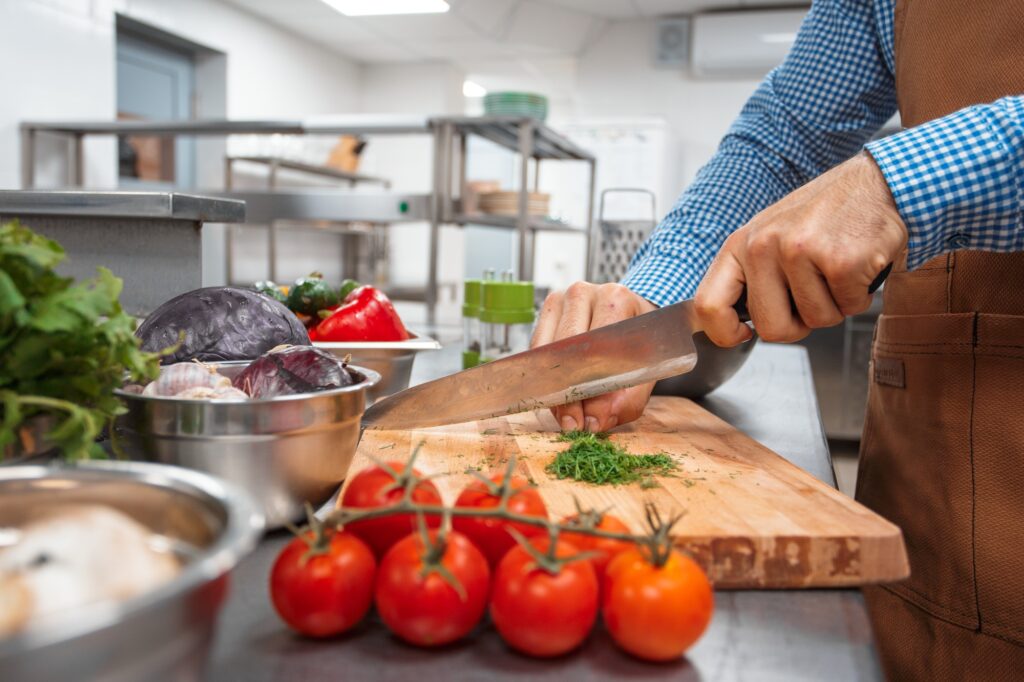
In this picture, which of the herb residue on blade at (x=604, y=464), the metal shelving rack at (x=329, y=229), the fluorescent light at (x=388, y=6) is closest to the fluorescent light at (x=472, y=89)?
the metal shelving rack at (x=329, y=229)

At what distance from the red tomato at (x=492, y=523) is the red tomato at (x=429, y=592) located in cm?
6

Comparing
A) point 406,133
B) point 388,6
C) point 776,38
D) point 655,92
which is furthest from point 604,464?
point 655,92

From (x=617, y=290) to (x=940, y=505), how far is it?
1.78 feet

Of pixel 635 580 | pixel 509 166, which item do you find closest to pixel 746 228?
pixel 635 580

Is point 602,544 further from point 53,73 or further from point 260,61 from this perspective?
point 260,61

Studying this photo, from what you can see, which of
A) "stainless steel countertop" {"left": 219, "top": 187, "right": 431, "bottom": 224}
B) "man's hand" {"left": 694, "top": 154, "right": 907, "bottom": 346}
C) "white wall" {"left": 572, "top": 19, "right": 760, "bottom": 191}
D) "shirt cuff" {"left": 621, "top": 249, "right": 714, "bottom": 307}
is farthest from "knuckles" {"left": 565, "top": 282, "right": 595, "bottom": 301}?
"white wall" {"left": 572, "top": 19, "right": 760, "bottom": 191}

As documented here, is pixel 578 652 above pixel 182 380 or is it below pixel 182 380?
below

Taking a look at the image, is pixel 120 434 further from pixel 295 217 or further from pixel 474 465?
pixel 295 217

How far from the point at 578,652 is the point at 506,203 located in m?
3.74

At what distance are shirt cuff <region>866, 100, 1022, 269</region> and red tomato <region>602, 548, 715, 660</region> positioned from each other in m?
0.55

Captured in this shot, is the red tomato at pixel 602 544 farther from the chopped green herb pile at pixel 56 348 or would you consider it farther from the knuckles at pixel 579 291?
the knuckles at pixel 579 291

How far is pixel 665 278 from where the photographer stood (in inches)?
54.1

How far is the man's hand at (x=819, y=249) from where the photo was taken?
0.84 metres

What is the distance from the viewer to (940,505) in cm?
113
